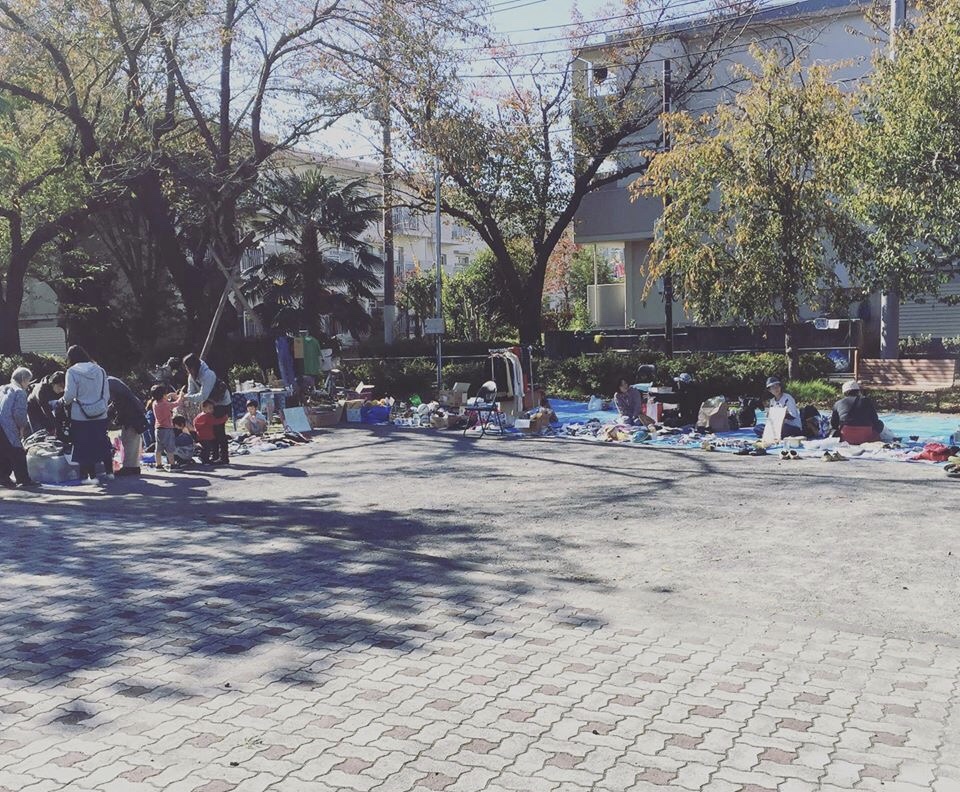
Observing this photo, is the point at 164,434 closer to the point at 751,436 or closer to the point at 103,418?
the point at 103,418

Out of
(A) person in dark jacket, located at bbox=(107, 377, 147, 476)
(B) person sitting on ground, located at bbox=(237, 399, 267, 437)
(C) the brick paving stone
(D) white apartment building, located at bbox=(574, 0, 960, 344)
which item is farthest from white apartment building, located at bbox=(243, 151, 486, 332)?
(C) the brick paving stone

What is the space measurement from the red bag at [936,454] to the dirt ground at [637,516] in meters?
0.31

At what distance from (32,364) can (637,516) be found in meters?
21.8

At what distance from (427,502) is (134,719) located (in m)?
6.21

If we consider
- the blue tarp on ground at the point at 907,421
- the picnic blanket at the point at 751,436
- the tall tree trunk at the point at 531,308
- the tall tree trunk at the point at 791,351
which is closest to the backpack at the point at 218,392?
the picnic blanket at the point at 751,436

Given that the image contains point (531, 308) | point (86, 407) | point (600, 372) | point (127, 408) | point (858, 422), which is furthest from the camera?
point (531, 308)

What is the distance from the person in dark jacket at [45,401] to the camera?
46.7ft

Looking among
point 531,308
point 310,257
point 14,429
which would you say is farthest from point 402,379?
point 14,429

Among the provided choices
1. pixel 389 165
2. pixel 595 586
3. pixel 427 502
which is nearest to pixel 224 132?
pixel 389 165

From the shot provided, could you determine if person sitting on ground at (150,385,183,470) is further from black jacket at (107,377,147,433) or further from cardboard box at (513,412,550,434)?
cardboard box at (513,412,550,434)

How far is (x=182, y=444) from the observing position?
46.4 feet

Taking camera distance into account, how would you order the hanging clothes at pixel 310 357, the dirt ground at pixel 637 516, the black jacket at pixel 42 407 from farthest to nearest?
the hanging clothes at pixel 310 357
the black jacket at pixel 42 407
the dirt ground at pixel 637 516

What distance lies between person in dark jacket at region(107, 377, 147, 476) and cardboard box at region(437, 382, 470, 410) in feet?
26.0

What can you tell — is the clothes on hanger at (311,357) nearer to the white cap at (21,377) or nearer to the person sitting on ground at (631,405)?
the person sitting on ground at (631,405)
